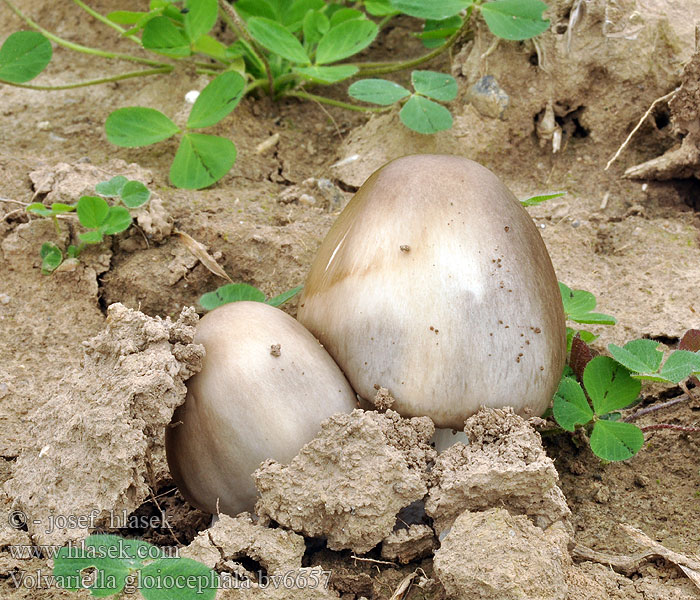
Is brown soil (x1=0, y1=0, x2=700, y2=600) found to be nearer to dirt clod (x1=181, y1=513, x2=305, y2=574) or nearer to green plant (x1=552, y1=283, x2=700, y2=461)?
dirt clod (x1=181, y1=513, x2=305, y2=574)

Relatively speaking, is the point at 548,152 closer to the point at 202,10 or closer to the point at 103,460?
the point at 202,10

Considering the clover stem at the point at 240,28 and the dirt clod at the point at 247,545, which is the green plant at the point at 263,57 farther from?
the dirt clod at the point at 247,545

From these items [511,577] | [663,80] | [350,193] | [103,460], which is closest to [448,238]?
[511,577]

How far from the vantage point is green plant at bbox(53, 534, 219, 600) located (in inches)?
72.7

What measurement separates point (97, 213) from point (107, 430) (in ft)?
4.26

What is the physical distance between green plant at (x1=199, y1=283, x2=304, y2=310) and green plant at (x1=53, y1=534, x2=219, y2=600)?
1.18 m

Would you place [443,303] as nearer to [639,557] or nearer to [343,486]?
[343,486]

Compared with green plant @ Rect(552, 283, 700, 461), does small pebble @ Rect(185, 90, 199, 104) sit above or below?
above

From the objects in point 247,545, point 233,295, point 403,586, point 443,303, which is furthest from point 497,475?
point 233,295

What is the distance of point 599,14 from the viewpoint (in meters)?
3.70

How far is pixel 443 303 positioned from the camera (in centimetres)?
224

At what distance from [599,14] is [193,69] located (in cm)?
202

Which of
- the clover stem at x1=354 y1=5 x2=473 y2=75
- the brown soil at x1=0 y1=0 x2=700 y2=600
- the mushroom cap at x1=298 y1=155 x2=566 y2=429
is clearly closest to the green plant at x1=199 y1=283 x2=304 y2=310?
the brown soil at x1=0 y1=0 x2=700 y2=600

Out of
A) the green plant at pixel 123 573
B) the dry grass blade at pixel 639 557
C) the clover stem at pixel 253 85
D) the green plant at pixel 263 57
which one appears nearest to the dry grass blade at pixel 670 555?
the dry grass blade at pixel 639 557
